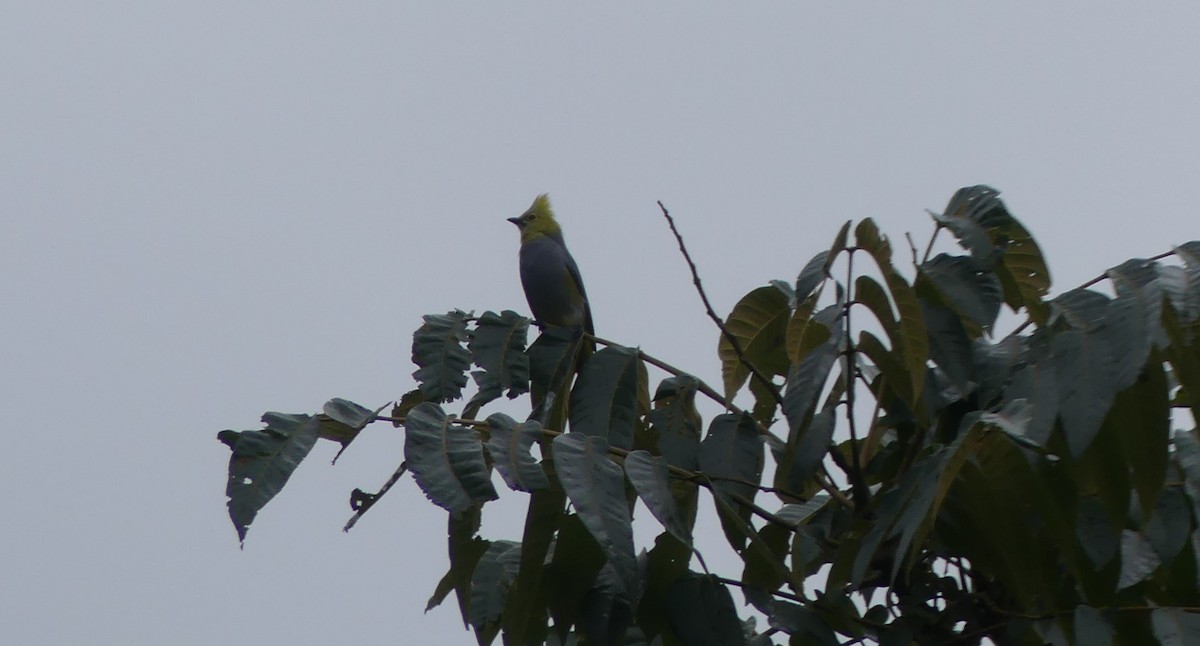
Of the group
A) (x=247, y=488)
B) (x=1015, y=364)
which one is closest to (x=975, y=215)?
(x=1015, y=364)

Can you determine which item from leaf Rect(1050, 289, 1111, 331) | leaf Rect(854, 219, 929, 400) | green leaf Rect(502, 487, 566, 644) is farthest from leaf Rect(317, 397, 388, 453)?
leaf Rect(1050, 289, 1111, 331)

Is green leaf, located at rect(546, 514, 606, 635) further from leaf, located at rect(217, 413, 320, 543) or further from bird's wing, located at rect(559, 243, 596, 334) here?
bird's wing, located at rect(559, 243, 596, 334)

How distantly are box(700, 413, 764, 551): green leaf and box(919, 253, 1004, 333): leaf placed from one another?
41cm

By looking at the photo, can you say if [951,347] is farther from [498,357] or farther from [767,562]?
[498,357]

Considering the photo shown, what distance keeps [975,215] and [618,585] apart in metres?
0.97

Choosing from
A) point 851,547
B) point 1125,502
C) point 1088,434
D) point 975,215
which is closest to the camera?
point 1088,434

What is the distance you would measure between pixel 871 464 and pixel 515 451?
791 millimetres

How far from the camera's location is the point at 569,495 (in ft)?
5.69

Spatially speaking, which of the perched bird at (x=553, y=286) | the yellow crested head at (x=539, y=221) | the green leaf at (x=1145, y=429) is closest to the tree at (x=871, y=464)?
the green leaf at (x=1145, y=429)

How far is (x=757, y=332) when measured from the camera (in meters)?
2.46

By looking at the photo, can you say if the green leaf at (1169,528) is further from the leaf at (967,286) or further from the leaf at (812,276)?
the leaf at (812,276)

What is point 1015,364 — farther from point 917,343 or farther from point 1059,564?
point 1059,564

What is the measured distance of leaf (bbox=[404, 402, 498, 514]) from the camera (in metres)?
1.77

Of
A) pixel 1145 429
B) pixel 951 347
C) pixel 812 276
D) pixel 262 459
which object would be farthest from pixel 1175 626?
pixel 262 459
